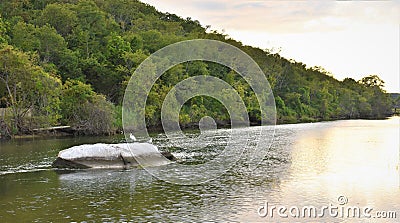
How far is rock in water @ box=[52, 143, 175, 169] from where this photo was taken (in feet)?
87.1

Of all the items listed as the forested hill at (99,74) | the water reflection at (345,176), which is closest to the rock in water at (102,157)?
the water reflection at (345,176)

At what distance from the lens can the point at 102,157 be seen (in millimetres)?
26734

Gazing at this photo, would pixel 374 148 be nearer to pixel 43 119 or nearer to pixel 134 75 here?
pixel 43 119

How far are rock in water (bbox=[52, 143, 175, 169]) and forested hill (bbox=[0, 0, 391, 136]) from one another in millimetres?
25128

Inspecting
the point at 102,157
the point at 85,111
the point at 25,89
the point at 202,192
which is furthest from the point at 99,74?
the point at 202,192

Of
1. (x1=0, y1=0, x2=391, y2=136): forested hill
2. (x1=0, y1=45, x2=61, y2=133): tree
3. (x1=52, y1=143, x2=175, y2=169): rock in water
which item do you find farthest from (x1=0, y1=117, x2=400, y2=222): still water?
(x1=0, y1=0, x2=391, y2=136): forested hill

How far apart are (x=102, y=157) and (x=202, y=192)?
8.54 meters

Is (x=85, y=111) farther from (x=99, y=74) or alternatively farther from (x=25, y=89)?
(x=99, y=74)

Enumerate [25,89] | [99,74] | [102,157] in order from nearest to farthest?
[102,157] → [25,89] → [99,74]

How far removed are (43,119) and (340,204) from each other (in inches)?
1575

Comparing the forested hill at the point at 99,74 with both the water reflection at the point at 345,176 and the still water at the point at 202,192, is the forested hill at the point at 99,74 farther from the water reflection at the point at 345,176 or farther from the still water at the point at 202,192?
the water reflection at the point at 345,176

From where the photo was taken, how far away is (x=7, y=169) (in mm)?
26812

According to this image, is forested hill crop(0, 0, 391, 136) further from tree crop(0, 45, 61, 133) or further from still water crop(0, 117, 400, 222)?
still water crop(0, 117, 400, 222)

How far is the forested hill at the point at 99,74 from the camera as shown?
2051 inches
